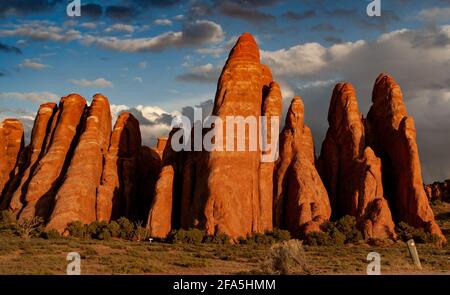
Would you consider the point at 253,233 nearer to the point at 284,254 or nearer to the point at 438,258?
the point at 438,258

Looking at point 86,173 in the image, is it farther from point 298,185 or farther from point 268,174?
point 298,185

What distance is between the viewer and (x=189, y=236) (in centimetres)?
3797

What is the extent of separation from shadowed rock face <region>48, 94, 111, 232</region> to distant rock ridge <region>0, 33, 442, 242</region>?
0.32 ft

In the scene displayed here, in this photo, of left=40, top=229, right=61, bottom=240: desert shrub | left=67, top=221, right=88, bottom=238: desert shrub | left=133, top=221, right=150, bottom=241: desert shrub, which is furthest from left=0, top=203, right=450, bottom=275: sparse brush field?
left=133, top=221, right=150, bottom=241: desert shrub

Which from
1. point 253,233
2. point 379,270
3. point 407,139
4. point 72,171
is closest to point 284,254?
point 379,270

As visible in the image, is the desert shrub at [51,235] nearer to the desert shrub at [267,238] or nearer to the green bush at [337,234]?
Answer: the desert shrub at [267,238]

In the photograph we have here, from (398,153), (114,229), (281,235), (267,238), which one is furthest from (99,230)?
(398,153)

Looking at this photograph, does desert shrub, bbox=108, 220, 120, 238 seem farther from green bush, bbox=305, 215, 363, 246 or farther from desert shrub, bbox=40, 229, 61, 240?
green bush, bbox=305, 215, 363, 246

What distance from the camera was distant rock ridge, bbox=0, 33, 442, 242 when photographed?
4094 centimetres

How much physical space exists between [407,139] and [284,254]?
25.4m

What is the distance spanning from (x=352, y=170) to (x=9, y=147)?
36.5 meters

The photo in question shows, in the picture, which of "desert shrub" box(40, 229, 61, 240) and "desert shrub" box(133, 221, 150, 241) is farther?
"desert shrub" box(133, 221, 150, 241)

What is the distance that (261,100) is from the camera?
46.2 meters

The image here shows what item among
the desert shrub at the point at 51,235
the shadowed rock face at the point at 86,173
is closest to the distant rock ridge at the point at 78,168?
the shadowed rock face at the point at 86,173
